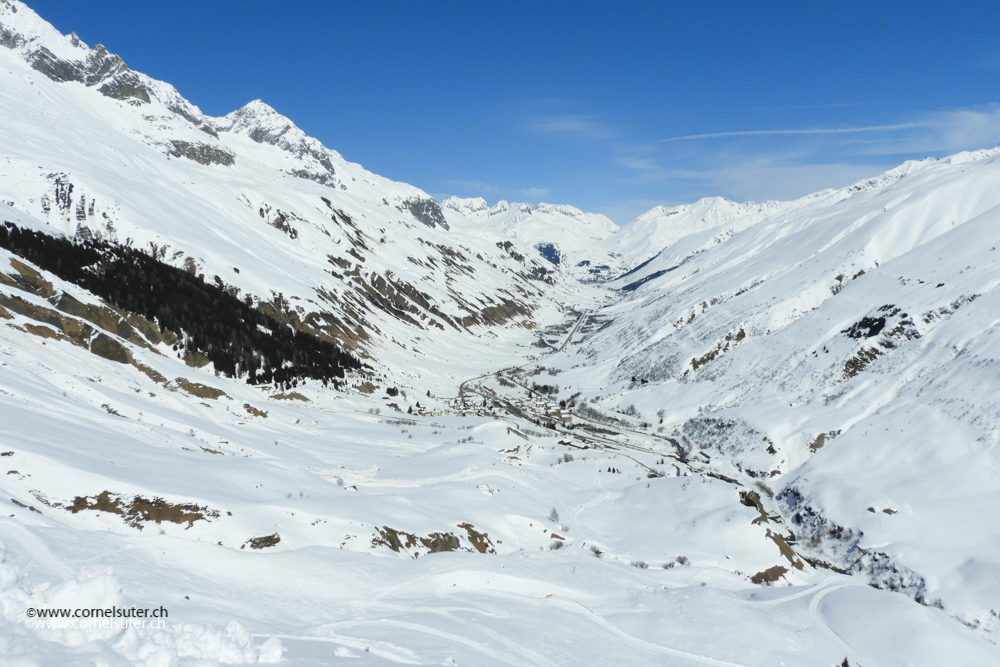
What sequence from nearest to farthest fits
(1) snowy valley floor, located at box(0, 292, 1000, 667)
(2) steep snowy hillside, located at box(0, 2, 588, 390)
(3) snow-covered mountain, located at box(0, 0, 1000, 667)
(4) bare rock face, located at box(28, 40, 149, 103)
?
(1) snowy valley floor, located at box(0, 292, 1000, 667) → (3) snow-covered mountain, located at box(0, 0, 1000, 667) → (2) steep snowy hillside, located at box(0, 2, 588, 390) → (4) bare rock face, located at box(28, 40, 149, 103)

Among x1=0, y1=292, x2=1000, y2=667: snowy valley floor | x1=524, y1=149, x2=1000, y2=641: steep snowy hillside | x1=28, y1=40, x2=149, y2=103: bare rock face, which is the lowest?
x1=0, y1=292, x2=1000, y2=667: snowy valley floor

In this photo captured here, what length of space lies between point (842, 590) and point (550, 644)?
22.5 m

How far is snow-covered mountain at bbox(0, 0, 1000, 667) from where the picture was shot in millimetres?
14703

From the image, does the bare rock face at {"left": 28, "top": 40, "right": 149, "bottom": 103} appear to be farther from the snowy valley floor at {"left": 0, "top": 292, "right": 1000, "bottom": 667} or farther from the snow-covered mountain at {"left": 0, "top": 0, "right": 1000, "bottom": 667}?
the snowy valley floor at {"left": 0, "top": 292, "right": 1000, "bottom": 667}

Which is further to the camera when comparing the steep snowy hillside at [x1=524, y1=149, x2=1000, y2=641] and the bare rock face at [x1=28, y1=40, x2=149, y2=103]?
the bare rock face at [x1=28, y1=40, x2=149, y2=103]

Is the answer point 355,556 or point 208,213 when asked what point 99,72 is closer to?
point 208,213

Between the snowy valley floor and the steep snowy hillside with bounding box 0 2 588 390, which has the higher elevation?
the steep snowy hillside with bounding box 0 2 588 390

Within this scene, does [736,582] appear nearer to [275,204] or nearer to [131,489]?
[131,489]

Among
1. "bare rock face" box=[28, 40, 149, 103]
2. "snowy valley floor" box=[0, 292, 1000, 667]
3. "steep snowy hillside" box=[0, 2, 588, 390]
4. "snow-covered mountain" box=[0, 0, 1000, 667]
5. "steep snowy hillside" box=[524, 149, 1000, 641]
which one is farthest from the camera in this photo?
"bare rock face" box=[28, 40, 149, 103]

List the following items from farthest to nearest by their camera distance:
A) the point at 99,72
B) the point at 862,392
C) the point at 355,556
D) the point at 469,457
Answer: the point at 99,72, the point at 862,392, the point at 469,457, the point at 355,556

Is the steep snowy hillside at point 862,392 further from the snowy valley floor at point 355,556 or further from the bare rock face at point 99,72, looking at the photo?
the bare rock face at point 99,72

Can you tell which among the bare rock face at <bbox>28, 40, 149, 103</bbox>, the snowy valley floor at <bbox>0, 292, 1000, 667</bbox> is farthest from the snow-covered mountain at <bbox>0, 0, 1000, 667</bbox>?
A: the bare rock face at <bbox>28, 40, 149, 103</bbox>

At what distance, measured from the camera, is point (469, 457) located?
1617 inches


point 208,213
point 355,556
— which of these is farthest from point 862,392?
point 208,213
